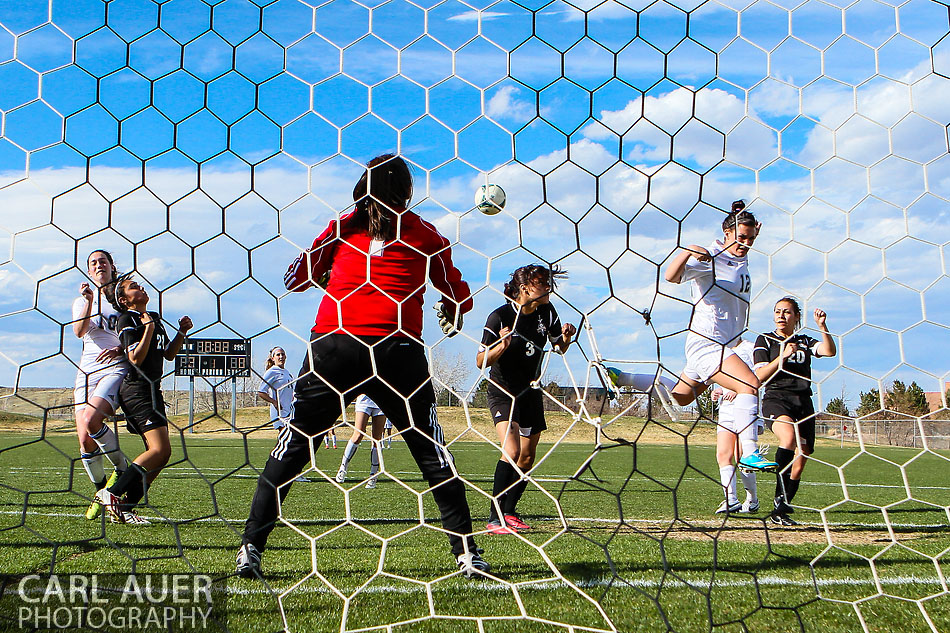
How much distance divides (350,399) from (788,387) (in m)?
3.48

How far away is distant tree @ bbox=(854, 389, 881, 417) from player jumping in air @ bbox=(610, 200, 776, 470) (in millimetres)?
447

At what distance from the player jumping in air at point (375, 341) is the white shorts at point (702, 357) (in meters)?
1.20

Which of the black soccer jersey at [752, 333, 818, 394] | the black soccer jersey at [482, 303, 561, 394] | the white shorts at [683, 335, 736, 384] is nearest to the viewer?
the white shorts at [683, 335, 736, 384]

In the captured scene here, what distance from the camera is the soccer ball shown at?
3.18m

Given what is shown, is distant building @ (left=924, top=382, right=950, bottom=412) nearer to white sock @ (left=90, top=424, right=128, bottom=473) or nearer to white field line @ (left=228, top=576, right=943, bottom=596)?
white field line @ (left=228, top=576, right=943, bottom=596)

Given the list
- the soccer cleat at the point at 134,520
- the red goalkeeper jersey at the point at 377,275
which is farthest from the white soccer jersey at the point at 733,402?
the soccer cleat at the point at 134,520

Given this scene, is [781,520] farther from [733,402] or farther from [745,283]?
[745,283]

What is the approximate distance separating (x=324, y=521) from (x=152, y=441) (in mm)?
1237

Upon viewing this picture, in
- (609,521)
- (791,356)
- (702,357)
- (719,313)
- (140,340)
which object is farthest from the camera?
(609,521)

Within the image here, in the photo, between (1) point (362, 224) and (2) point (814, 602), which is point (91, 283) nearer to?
(1) point (362, 224)

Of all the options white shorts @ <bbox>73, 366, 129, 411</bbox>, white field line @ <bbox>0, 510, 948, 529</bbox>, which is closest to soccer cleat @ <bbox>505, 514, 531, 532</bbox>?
white field line @ <bbox>0, 510, 948, 529</bbox>

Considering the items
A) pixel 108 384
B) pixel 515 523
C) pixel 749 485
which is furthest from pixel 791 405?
pixel 108 384

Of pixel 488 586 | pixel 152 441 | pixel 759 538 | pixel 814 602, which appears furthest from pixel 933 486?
pixel 152 441

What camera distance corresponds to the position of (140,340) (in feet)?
13.2
